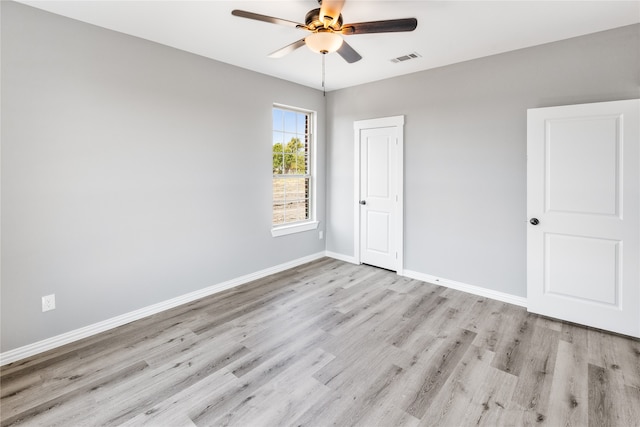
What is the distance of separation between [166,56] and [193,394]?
3.10 m

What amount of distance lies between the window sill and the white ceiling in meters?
2.17

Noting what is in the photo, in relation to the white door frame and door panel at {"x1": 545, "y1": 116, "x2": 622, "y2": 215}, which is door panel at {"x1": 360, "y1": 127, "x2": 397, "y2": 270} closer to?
the white door frame

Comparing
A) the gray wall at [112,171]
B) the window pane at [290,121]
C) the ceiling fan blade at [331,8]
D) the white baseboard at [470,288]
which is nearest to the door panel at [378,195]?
the white baseboard at [470,288]

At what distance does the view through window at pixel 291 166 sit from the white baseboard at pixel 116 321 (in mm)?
920

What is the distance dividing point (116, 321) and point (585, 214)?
4.51 m

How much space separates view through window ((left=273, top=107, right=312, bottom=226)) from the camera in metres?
4.55

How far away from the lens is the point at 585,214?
116 inches

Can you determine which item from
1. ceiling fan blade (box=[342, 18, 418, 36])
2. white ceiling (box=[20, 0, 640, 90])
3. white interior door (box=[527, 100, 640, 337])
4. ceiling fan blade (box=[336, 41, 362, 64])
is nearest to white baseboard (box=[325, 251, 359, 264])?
white interior door (box=[527, 100, 640, 337])

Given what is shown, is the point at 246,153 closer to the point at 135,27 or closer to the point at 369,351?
the point at 135,27

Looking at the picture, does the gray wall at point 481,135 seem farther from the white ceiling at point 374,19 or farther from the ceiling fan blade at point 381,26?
the ceiling fan blade at point 381,26

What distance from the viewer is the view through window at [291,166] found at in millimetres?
4547

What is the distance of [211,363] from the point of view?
240 centimetres

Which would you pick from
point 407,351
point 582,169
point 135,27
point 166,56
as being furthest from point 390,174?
point 135,27

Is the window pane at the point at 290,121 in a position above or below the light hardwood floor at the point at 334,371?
above
